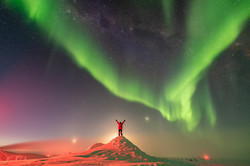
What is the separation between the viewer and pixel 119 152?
96.0 feet

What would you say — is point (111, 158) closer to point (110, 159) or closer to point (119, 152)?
point (110, 159)

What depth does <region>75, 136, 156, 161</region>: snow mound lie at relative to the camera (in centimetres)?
2769

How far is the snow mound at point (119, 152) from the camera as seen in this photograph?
1090 inches

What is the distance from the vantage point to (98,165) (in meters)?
22.7

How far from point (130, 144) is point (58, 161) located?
13003 millimetres

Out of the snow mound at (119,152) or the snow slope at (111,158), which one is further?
the snow mound at (119,152)

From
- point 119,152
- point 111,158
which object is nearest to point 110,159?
point 111,158

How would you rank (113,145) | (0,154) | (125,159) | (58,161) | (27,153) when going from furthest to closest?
(27,153)
(0,154)
(113,145)
(125,159)
(58,161)

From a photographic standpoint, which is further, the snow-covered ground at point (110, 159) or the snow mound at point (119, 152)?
the snow mound at point (119, 152)

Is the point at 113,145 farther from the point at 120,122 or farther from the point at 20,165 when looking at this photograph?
the point at 20,165

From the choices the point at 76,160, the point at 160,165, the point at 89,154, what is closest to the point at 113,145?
the point at 89,154

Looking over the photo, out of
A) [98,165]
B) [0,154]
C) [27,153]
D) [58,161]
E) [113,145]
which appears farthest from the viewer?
[27,153]

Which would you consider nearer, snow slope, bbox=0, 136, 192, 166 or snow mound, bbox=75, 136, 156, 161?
snow slope, bbox=0, 136, 192, 166

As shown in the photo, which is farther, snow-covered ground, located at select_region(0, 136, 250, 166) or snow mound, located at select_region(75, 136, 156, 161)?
snow mound, located at select_region(75, 136, 156, 161)
